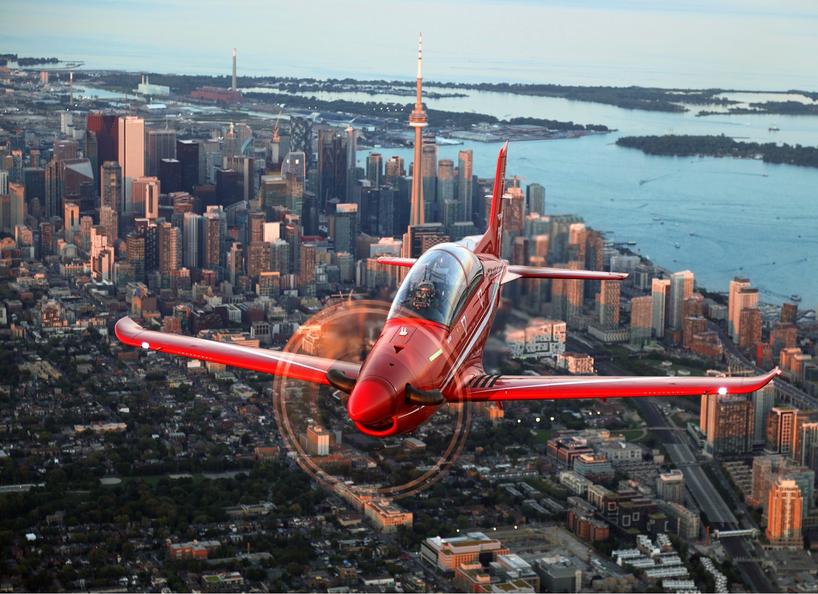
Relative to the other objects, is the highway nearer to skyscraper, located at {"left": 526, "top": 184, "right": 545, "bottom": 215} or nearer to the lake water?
skyscraper, located at {"left": 526, "top": 184, "right": 545, "bottom": 215}

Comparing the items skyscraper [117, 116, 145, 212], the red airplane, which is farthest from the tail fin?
skyscraper [117, 116, 145, 212]

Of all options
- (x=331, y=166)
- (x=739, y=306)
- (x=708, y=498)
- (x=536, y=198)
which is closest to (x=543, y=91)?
(x=331, y=166)

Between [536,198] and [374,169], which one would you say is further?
[374,169]

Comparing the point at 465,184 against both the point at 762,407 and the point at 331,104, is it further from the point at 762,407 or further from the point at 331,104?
the point at 762,407

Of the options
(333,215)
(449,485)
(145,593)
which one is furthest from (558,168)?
(145,593)

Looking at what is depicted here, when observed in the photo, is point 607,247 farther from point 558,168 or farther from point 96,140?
point 96,140

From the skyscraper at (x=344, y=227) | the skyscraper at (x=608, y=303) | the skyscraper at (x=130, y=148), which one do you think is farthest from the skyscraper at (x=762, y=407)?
the skyscraper at (x=130, y=148)

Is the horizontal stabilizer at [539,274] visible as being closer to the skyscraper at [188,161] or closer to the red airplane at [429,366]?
the red airplane at [429,366]
